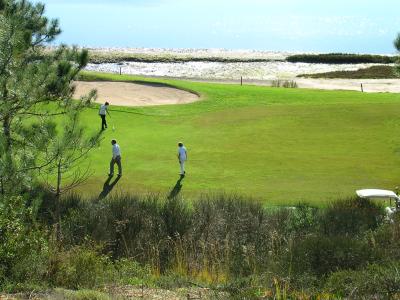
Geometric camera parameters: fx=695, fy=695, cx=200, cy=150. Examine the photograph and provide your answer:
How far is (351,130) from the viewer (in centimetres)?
2898

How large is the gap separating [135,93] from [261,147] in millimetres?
17387

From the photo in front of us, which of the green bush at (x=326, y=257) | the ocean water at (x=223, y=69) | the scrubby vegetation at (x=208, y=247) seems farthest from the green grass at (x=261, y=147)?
the ocean water at (x=223, y=69)

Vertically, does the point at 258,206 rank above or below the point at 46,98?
below

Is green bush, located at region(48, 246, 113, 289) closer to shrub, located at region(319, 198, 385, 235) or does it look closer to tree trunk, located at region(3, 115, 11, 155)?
tree trunk, located at region(3, 115, 11, 155)

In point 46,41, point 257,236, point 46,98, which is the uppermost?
point 46,41

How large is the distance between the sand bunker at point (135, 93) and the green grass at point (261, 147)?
3360 millimetres

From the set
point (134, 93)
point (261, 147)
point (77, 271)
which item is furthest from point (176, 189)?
point (134, 93)

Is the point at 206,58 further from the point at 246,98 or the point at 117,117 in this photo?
Result: the point at 117,117

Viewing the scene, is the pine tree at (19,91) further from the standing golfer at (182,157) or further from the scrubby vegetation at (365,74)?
the scrubby vegetation at (365,74)

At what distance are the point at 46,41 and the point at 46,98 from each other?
16.5ft

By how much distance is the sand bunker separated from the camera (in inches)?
1558

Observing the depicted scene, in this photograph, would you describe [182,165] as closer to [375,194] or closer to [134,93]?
[375,194]

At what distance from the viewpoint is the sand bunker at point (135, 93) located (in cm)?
3956

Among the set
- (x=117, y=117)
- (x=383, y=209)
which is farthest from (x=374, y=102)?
(x=383, y=209)
